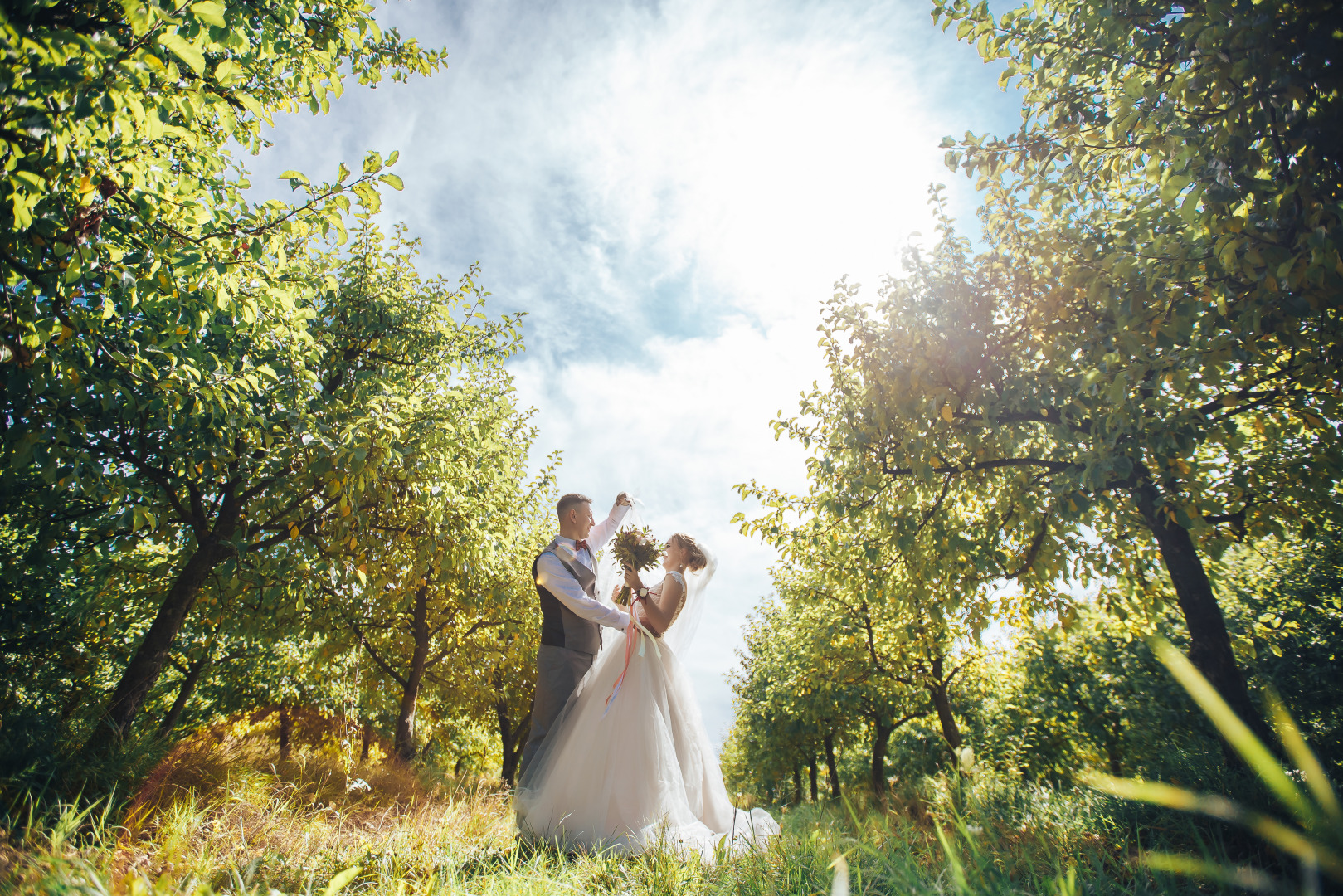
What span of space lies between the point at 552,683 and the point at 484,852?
6.00ft

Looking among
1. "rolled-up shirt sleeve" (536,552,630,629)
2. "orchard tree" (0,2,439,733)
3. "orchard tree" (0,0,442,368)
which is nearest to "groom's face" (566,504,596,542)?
"rolled-up shirt sleeve" (536,552,630,629)

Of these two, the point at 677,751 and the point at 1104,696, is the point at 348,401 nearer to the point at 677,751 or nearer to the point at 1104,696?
the point at 677,751

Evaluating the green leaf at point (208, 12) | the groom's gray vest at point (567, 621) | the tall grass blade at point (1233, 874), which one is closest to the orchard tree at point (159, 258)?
the green leaf at point (208, 12)

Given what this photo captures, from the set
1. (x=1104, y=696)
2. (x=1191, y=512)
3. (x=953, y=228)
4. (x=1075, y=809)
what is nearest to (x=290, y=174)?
(x=953, y=228)

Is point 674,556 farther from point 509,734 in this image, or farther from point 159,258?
point 509,734

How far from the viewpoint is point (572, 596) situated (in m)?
5.51

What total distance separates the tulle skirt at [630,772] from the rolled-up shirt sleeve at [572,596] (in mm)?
655

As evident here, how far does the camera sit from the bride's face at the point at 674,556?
6758 millimetres

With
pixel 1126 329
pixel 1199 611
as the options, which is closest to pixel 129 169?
pixel 1126 329

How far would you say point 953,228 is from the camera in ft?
23.4

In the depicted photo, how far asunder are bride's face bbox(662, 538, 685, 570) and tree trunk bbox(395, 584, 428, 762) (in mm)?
8831

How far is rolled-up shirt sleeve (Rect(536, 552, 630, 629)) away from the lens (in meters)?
5.45

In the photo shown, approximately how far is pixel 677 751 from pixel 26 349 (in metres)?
6.22

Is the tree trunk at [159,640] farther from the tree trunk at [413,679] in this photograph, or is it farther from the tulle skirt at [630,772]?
the tree trunk at [413,679]
